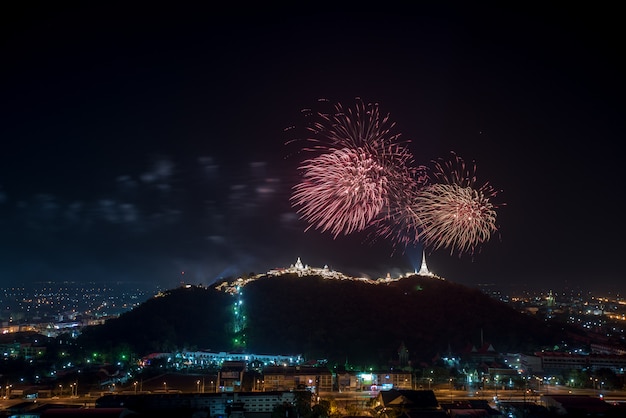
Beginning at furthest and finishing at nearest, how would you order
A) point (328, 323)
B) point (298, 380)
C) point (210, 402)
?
point (328, 323)
point (298, 380)
point (210, 402)

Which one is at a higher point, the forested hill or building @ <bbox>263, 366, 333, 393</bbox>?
the forested hill

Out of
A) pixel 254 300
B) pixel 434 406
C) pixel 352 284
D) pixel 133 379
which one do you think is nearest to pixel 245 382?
pixel 133 379

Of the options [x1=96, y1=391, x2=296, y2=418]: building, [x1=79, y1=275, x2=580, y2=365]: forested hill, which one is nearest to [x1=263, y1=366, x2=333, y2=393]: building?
[x1=96, y1=391, x2=296, y2=418]: building

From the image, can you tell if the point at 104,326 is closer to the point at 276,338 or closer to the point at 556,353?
the point at 276,338

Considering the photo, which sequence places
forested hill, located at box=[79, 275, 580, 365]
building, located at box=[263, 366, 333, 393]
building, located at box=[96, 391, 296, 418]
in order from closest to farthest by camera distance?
building, located at box=[96, 391, 296, 418], building, located at box=[263, 366, 333, 393], forested hill, located at box=[79, 275, 580, 365]

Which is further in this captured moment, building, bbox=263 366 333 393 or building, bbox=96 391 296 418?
building, bbox=263 366 333 393

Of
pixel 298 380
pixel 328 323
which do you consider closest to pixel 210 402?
pixel 298 380

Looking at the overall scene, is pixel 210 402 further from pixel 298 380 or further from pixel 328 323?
pixel 328 323

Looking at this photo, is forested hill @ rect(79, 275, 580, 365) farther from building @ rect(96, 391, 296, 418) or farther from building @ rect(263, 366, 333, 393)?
building @ rect(96, 391, 296, 418)
